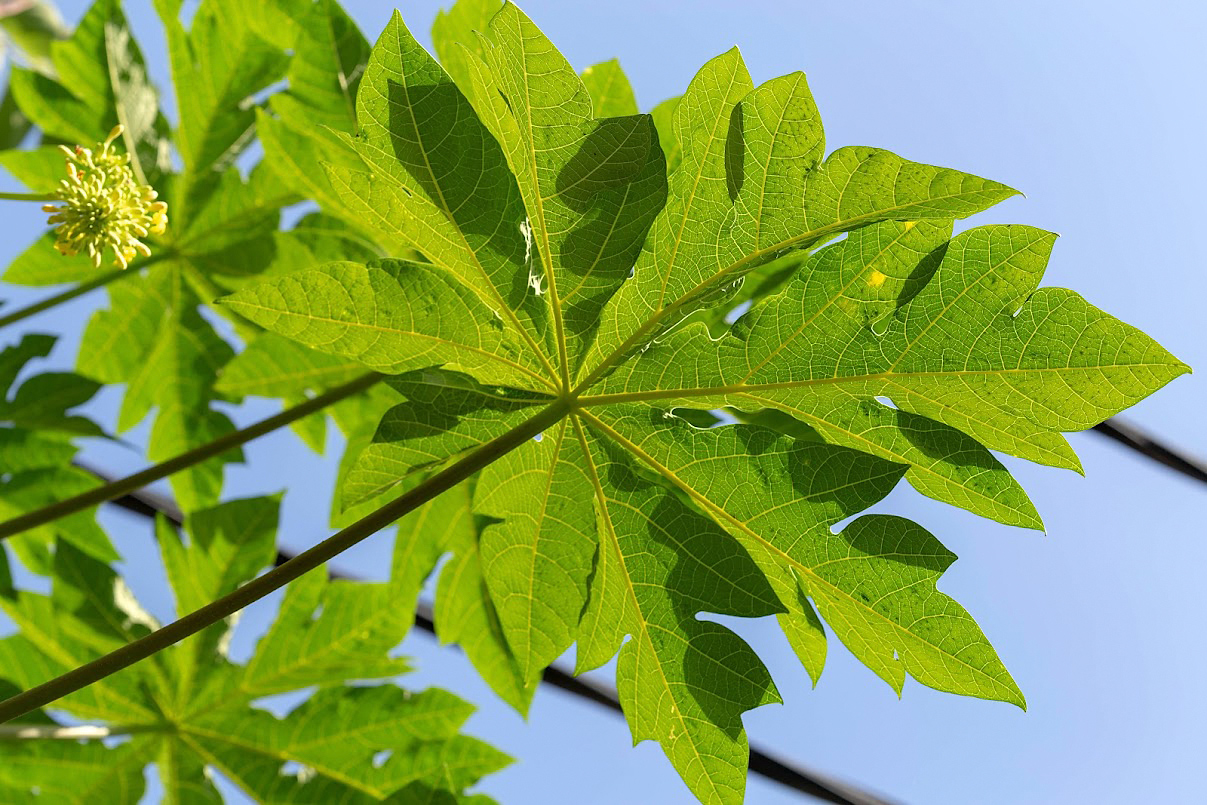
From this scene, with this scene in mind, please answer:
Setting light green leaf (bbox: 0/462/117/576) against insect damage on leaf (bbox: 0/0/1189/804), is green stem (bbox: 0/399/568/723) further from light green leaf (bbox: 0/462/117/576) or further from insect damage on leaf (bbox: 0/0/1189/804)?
light green leaf (bbox: 0/462/117/576)

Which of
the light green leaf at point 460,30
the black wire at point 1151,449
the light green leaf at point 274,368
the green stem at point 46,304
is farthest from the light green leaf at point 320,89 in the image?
the black wire at point 1151,449

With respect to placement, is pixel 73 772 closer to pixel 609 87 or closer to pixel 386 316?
pixel 386 316

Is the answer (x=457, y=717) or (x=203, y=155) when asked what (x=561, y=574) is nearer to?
(x=457, y=717)

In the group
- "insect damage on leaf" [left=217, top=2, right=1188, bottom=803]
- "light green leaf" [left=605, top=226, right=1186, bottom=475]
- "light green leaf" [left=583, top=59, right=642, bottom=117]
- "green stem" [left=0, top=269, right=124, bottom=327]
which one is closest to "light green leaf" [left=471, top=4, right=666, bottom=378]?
"insect damage on leaf" [left=217, top=2, right=1188, bottom=803]

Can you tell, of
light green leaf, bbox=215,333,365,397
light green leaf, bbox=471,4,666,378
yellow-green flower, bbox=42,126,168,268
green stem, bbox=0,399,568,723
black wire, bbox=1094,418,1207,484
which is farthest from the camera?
black wire, bbox=1094,418,1207,484

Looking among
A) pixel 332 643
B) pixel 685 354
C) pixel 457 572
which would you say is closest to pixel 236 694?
pixel 332 643
